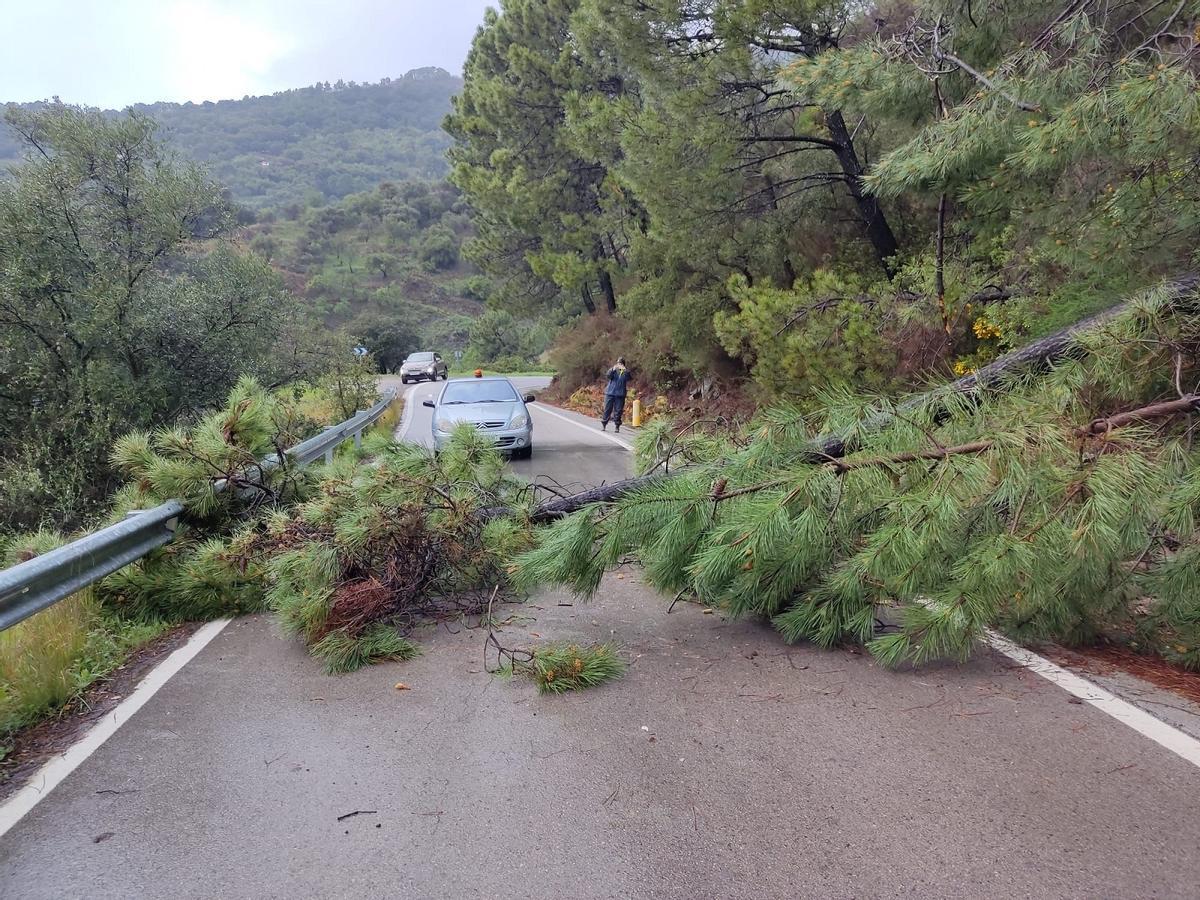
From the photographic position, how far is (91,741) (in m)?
3.76

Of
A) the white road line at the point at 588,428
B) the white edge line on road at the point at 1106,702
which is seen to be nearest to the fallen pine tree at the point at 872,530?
the white edge line on road at the point at 1106,702

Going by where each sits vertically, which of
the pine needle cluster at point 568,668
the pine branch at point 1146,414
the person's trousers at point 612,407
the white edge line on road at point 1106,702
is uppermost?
the pine branch at point 1146,414

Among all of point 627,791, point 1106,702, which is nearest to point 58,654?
point 627,791

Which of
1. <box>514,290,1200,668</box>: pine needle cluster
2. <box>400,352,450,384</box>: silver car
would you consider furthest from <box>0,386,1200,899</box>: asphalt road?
<box>400,352,450,384</box>: silver car

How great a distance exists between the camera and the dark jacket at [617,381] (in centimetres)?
1744

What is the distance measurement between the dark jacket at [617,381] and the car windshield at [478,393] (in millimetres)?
2978

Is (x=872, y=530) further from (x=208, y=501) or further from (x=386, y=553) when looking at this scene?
(x=208, y=501)

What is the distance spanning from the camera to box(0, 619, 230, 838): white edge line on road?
10.4ft

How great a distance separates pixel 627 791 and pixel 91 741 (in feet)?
8.36

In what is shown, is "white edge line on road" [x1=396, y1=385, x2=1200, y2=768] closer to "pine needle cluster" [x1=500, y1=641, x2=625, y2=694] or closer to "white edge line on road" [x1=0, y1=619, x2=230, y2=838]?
"white edge line on road" [x1=0, y1=619, x2=230, y2=838]

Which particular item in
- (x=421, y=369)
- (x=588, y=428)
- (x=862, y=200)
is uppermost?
(x=862, y=200)

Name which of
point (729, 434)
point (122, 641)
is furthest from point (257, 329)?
point (729, 434)

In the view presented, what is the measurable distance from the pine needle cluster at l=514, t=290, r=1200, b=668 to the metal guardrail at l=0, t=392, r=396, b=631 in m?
2.48

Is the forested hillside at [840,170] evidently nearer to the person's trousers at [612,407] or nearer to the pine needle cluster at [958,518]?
the pine needle cluster at [958,518]
